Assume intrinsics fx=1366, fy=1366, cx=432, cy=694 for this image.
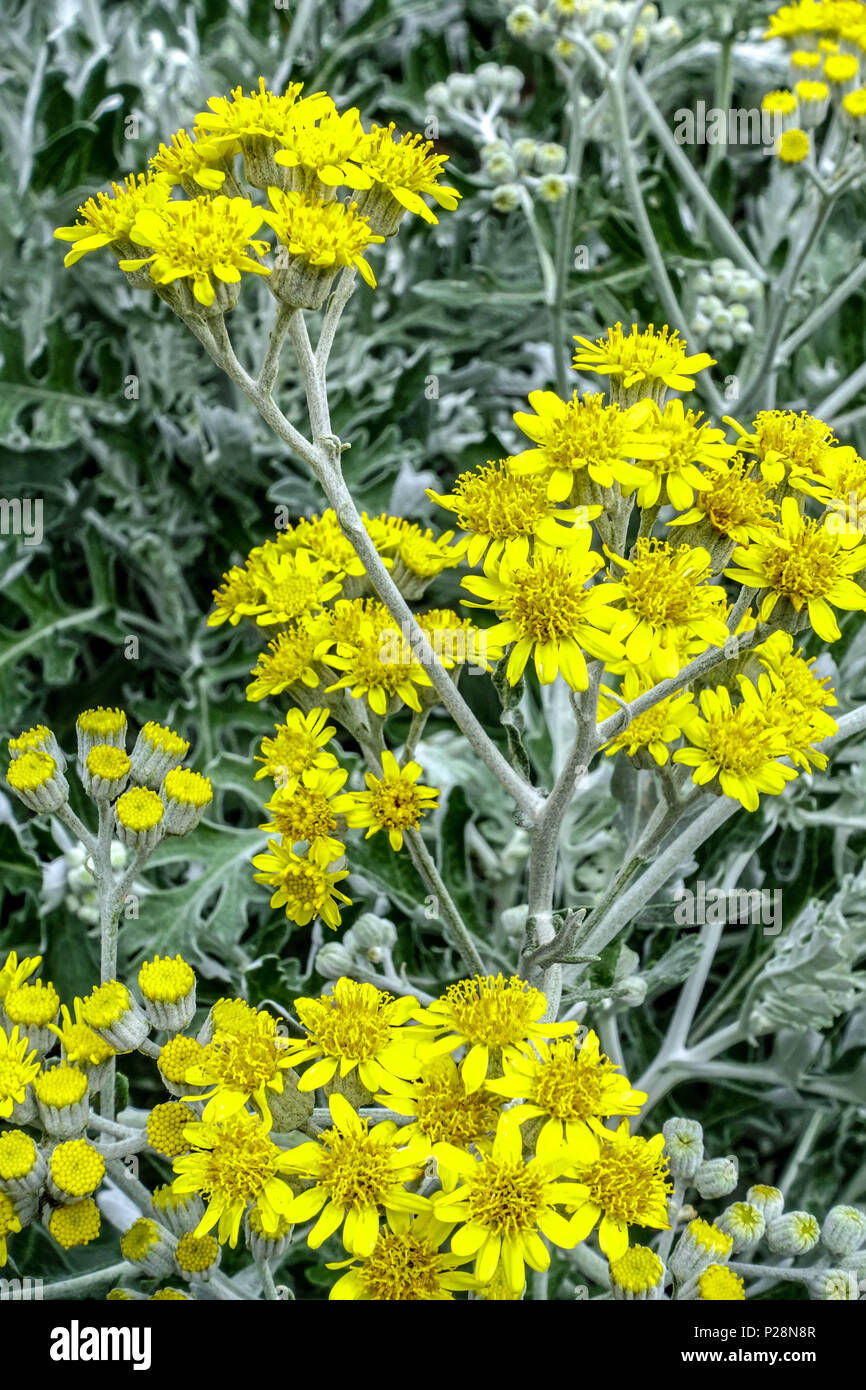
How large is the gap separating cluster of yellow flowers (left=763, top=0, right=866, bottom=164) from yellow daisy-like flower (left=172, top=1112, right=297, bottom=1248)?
6.21ft

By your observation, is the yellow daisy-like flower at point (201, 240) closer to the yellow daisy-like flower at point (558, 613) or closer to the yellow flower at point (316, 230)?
the yellow flower at point (316, 230)

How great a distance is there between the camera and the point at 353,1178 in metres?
1.29

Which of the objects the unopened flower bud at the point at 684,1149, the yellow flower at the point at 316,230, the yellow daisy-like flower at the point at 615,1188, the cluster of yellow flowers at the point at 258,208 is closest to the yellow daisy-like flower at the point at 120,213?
the cluster of yellow flowers at the point at 258,208

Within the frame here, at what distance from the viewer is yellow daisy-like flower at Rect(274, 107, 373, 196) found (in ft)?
4.44

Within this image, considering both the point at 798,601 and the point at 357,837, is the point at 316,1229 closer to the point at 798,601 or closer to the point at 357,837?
the point at 798,601

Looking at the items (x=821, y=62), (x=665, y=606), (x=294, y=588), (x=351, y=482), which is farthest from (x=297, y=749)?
(x=821, y=62)

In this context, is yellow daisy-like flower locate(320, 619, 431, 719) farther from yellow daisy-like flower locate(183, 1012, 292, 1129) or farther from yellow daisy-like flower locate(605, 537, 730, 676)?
yellow daisy-like flower locate(183, 1012, 292, 1129)

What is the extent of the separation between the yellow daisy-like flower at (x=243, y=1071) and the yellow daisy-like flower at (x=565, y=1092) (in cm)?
22

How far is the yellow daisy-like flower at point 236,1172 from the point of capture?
1314 mm

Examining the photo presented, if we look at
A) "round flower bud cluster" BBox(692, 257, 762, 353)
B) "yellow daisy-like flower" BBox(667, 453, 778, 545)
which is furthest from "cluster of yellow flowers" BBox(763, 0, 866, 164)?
"yellow daisy-like flower" BBox(667, 453, 778, 545)

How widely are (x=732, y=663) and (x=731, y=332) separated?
1216mm

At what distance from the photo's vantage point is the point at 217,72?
9.93ft

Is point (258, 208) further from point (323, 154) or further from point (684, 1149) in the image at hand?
point (684, 1149)

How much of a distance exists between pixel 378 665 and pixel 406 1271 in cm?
63
